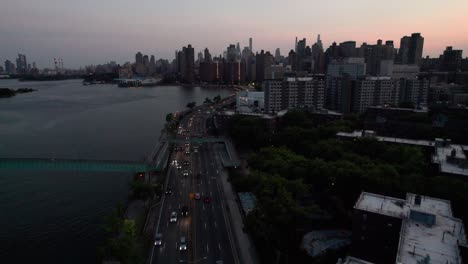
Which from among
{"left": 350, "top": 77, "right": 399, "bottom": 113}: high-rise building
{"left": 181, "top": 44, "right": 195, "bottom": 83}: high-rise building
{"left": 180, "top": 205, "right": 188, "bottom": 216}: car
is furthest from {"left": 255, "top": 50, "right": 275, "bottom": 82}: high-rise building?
{"left": 180, "top": 205, "right": 188, "bottom": 216}: car

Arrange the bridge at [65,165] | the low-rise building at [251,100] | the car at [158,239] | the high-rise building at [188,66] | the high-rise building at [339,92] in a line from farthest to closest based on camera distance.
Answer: the high-rise building at [188,66]
the low-rise building at [251,100]
the high-rise building at [339,92]
the bridge at [65,165]
the car at [158,239]

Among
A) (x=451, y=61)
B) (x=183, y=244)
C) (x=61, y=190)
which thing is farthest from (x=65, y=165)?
(x=451, y=61)

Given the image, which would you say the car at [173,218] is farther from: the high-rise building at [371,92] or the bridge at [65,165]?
the high-rise building at [371,92]

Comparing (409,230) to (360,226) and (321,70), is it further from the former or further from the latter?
(321,70)

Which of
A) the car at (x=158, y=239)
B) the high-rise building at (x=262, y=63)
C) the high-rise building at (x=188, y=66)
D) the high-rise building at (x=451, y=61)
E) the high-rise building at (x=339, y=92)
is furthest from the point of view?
the high-rise building at (x=188, y=66)

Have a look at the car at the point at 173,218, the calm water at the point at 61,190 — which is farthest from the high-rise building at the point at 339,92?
the car at the point at 173,218

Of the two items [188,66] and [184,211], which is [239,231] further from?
[188,66]

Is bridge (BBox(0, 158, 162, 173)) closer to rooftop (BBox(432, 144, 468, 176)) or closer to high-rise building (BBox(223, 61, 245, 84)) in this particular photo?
rooftop (BBox(432, 144, 468, 176))
